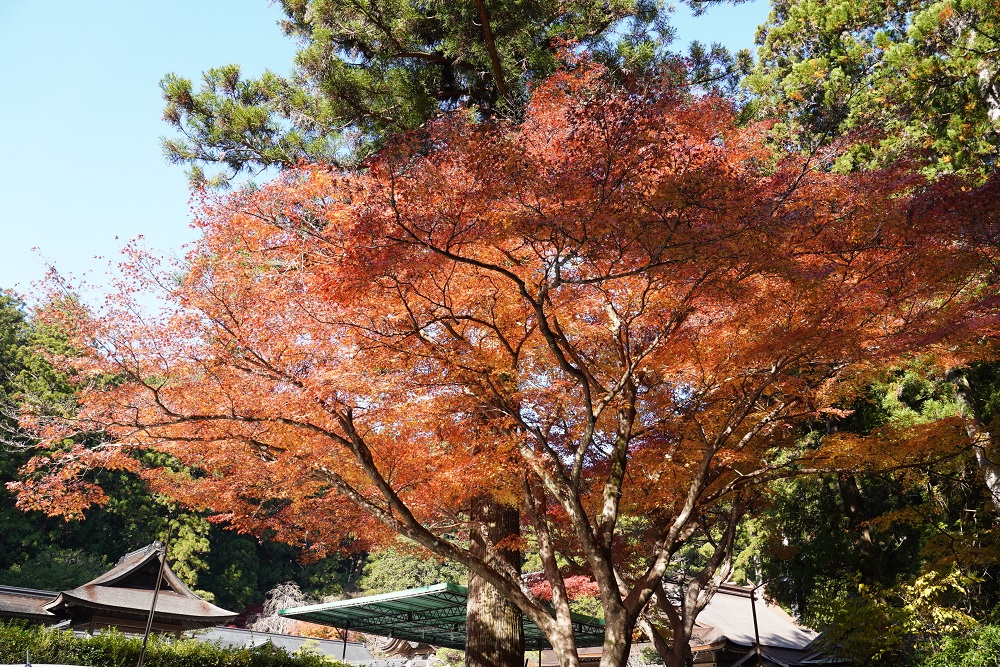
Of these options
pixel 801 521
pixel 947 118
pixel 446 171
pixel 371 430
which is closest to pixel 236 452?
pixel 371 430

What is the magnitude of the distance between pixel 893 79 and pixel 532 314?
11.8 m

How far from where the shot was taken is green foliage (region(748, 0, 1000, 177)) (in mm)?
13508

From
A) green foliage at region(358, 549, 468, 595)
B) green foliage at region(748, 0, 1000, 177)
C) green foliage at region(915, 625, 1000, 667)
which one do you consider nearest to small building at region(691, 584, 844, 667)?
green foliage at region(915, 625, 1000, 667)

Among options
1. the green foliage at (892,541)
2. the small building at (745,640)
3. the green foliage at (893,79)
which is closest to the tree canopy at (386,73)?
the green foliage at (893,79)

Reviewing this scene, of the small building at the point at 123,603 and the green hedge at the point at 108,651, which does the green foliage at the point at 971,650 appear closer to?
the green hedge at the point at 108,651

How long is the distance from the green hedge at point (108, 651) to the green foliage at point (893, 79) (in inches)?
586

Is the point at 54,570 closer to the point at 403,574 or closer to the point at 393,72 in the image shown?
the point at 403,574

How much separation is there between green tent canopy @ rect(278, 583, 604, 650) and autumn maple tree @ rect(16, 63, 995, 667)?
4.04 m

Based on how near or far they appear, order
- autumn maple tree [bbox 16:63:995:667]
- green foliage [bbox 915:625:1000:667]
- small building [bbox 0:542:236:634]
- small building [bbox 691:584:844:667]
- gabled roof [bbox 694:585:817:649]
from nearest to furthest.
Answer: autumn maple tree [bbox 16:63:995:667]
green foliage [bbox 915:625:1000:667]
small building [bbox 0:542:236:634]
small building [bbox 691:584:844:667]
gabled roof [bbox 694:585:817:649]

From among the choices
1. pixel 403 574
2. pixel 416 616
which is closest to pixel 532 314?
pixel 416 616

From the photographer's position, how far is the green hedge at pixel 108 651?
11125mm

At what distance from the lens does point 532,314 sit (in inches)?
352

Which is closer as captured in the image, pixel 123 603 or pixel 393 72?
pixel 393 72

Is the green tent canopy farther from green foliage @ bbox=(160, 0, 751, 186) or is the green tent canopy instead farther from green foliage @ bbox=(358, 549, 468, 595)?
green foliage @ bbox=(358, 549, 468, 595)
